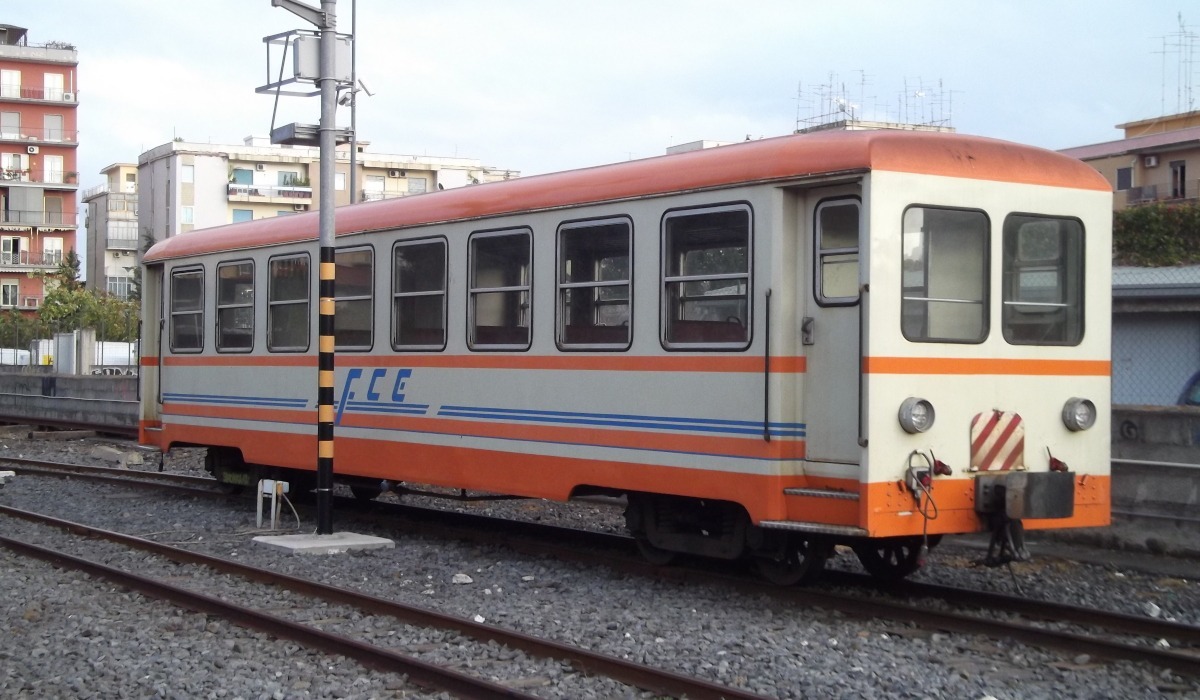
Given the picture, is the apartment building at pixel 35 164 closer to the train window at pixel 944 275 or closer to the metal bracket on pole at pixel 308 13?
the metal bracket on pole at pixel 308 13

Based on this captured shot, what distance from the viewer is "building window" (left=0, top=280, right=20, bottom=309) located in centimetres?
7581

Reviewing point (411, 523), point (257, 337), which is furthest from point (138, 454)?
point (411, 523)

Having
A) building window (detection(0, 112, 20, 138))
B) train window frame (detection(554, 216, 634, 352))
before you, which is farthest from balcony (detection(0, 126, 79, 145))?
train window frame (detection(554, 216, 634, 352))

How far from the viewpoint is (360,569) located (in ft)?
33.9

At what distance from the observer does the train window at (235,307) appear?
45.2ft

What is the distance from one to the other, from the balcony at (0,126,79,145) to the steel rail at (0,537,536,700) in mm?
74482

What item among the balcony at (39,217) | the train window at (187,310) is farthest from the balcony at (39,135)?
the train window at (187,310)

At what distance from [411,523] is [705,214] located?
5284mm

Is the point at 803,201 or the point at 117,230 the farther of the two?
the point at 117,230

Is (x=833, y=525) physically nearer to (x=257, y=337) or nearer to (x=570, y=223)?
(x=570, y=223)

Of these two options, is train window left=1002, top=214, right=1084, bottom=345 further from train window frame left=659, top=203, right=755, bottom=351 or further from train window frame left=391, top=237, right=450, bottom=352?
train window frame left=391, top=237, right=450, bottom=352

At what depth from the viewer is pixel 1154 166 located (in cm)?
4400

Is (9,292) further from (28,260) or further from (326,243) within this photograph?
(326,243)

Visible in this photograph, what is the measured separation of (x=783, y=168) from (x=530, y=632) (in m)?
3.34
